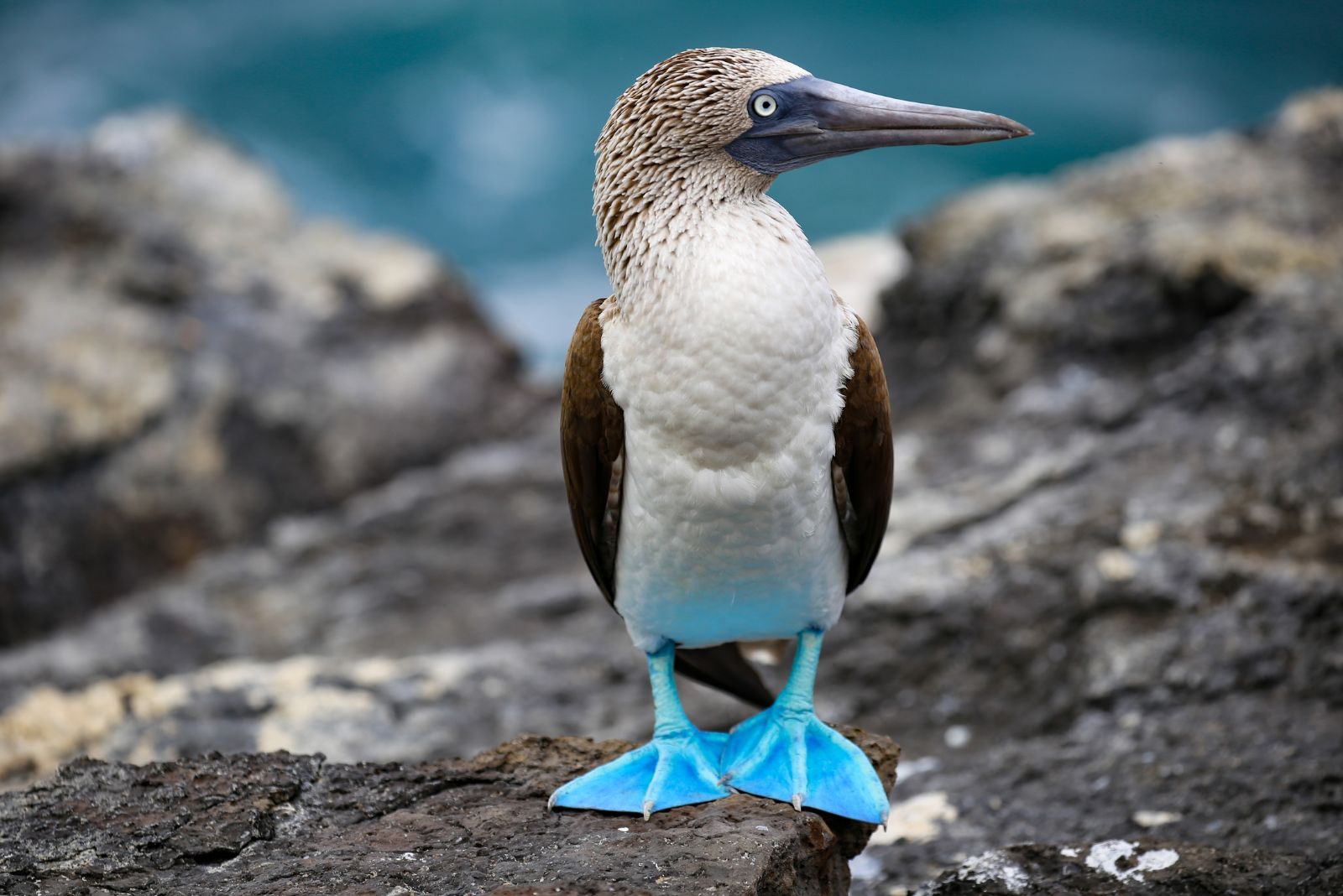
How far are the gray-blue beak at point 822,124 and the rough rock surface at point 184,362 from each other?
16.9 ft

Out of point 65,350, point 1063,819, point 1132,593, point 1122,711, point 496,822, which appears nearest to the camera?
point 496,822

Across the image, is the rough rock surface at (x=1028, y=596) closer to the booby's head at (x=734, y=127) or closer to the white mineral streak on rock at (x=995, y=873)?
the white mineral streak on rock at (x=995, y=873)

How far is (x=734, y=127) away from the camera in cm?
321

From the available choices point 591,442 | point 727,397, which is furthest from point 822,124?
point 591,442

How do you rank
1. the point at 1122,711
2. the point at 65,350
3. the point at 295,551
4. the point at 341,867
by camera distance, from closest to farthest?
the point at 341,867 < the point at 1122,711 < the point at 295,551 < the point at 65,350

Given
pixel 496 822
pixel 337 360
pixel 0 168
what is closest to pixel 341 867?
pixel 496 822

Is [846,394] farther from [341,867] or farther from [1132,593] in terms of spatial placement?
[1132,593]

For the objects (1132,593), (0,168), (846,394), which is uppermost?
(0,168)

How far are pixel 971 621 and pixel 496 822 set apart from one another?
255cm

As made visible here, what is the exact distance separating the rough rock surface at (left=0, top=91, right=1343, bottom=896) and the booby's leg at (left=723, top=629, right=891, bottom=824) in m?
0.33

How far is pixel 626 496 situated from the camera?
338 centimetres

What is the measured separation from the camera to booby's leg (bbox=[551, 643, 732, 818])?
129 inches

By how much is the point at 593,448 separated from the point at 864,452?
28.8 inches

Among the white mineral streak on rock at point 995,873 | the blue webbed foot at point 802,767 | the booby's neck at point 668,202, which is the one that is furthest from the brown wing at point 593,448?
the white mineral streak on rock at point 995,873
